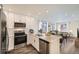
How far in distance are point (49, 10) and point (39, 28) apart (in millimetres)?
351

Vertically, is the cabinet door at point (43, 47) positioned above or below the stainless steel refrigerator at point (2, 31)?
below

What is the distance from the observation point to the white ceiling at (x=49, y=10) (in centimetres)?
194

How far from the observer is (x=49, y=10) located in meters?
1.96

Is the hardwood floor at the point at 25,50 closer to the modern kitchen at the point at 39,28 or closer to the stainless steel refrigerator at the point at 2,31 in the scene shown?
the modern kitchen at the point at 39,28

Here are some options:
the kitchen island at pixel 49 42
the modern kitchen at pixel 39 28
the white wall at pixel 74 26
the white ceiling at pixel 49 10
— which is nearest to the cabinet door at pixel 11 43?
the modern kitchen at pixel 39 28

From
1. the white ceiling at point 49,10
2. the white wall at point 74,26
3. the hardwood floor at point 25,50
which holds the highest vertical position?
the white ceiling at point 49,10

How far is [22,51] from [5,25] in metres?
0.52

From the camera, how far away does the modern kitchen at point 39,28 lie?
6.33 feet

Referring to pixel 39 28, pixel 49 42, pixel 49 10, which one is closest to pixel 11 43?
pixel 39 28

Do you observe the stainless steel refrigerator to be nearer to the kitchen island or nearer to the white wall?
the kitchen island

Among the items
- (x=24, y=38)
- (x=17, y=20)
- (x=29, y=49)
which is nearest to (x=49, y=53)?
(x=29, y=49)

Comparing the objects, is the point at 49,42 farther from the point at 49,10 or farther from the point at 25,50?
the point at 49,10

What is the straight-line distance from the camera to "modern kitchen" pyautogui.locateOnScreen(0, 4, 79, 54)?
1.93 metres

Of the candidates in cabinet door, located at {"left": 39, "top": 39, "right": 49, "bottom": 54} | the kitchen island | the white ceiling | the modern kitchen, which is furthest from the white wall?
cabinet door, located at {"left": 39, "top": 39, "right": 49, "bottom": 54}
